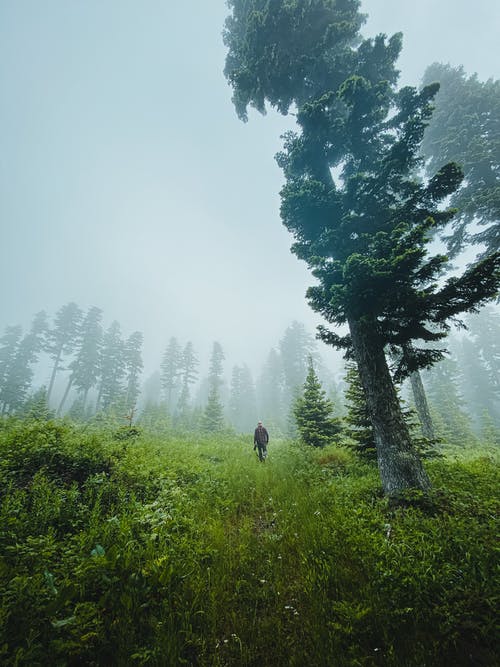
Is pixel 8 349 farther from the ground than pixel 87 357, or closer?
farther from the ground

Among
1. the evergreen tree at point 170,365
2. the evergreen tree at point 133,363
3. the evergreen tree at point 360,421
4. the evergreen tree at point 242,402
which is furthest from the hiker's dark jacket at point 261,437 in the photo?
the evergreen tree at point 170,365

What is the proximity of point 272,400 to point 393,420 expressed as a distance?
4623 cm

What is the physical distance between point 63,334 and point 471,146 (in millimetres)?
53116

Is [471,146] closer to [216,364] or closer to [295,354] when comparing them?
[295,354]

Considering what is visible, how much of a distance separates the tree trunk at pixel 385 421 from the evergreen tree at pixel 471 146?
11917 millimetres

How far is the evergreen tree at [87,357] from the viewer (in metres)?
39.4

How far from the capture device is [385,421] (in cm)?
611

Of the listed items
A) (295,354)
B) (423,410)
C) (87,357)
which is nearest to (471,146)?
(423,410)

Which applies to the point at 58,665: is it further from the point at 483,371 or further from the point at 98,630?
the point at 483,371

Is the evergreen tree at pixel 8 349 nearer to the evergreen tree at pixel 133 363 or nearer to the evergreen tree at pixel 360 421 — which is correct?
the evergreen tree at pixel 133 363

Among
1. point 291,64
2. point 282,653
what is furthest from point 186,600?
point 291,64

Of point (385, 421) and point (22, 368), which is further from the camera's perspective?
point (22, 368)

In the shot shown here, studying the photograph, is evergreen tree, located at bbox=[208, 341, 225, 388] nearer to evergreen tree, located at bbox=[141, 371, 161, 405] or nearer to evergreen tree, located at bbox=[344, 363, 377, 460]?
evergreen tree, located at bbox=[141, 371, 161, 405]

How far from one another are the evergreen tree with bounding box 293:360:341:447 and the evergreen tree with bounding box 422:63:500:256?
11.6 metres
